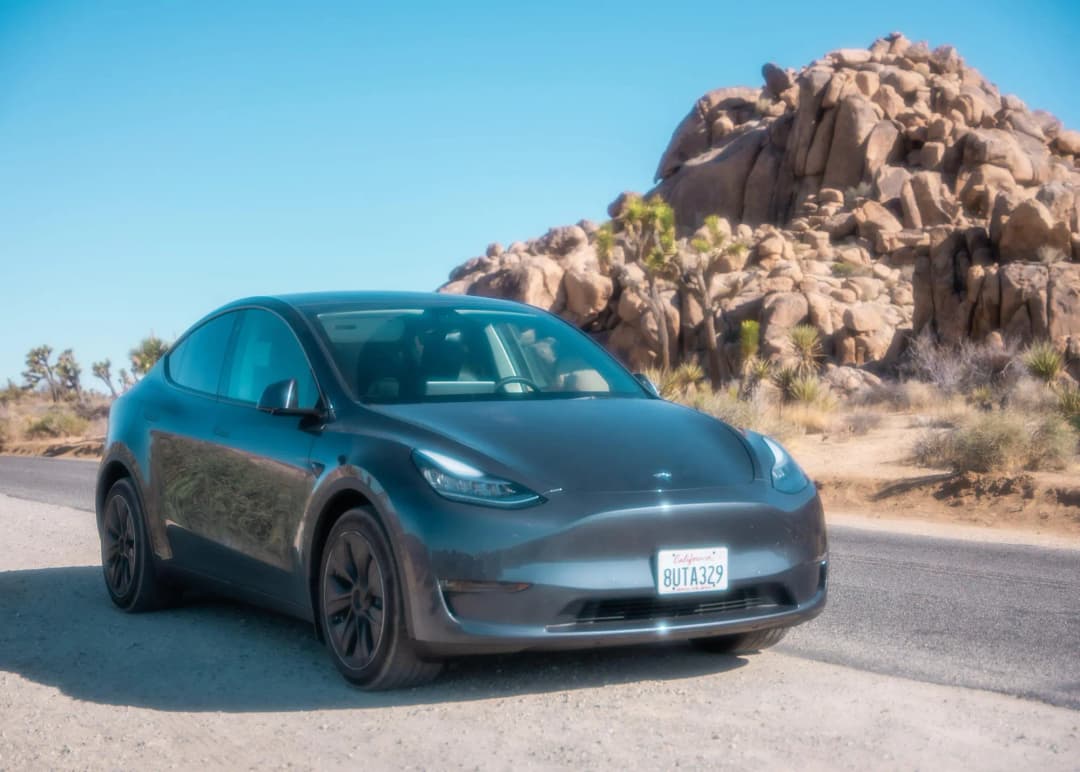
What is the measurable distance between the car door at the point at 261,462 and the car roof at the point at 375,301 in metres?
0.13

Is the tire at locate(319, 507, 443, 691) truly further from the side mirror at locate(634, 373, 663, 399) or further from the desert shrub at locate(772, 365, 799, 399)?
the desert shrub at locate(772, 365, 799, 399)

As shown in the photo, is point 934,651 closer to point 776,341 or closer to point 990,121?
point 776,341

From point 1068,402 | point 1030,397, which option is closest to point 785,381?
point 1030,397

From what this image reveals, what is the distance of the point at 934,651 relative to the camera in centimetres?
604

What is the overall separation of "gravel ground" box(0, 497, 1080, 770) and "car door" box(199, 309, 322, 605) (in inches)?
17.8

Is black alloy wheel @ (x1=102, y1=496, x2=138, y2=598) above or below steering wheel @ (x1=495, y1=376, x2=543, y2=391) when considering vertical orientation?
below

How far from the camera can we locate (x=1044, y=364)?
95.9 ft

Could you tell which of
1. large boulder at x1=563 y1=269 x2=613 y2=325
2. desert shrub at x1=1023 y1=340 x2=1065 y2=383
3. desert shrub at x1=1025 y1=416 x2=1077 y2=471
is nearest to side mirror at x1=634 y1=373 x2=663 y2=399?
desert shrub at x1=1025 y1=416 x2=1077 y2=471

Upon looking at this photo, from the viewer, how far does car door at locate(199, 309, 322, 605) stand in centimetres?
565

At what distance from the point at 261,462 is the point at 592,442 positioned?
63.4 inches

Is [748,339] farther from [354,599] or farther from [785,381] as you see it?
[354,599]

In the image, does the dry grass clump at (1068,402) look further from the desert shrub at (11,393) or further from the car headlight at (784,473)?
the desert shrub at (11,393)

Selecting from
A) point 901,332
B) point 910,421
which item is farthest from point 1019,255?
point 910,421

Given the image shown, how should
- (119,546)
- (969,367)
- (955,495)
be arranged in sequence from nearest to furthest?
(119,546) < (955,495) < (969,367)
